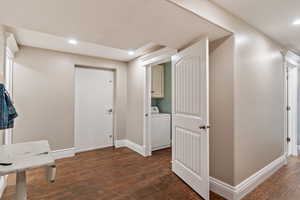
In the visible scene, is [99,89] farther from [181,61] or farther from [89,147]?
[181,61]

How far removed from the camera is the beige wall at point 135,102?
3.61 m

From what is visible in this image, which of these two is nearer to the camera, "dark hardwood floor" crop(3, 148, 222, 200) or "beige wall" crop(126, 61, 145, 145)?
"dark hardwood floor" crop(3, 148, 222, 200)

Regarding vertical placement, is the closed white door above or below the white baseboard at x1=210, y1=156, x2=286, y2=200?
above

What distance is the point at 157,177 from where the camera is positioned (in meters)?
2.45

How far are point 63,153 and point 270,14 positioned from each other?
4191mm

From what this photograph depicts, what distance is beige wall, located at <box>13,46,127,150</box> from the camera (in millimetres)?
2957

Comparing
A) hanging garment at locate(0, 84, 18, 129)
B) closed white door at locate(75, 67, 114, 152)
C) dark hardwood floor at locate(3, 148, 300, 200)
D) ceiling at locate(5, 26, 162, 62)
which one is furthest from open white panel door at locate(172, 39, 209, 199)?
closed white door at locate(75, 67, 114, 152)

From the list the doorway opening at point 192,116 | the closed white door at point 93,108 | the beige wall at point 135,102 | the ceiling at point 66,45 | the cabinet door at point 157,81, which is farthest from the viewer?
the cabinet door at point 157,81

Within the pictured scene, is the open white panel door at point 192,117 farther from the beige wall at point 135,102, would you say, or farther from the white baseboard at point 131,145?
the beige wall at point 135,102

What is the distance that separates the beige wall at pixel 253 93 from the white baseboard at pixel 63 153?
3156 mm

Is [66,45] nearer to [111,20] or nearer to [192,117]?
[111,20]

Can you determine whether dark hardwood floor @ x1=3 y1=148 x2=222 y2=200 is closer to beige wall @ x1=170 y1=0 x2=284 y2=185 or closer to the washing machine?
the washing machine

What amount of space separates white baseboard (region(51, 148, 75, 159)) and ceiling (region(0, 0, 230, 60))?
2.46 meters

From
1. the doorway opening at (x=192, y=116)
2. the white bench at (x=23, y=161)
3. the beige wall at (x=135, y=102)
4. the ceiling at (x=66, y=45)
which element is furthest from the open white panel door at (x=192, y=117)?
the white bench at (x=23, y=161)
